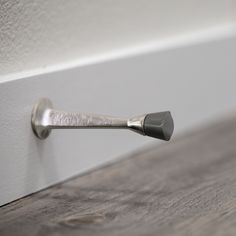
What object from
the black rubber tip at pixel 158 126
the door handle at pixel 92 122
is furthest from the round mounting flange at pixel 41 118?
the black rubber tip at pixel 158 126

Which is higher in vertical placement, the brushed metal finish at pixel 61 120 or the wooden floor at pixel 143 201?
the brushed metal finish at pixel 61 120

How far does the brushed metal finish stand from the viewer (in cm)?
46

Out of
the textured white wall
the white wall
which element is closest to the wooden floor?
the white wall

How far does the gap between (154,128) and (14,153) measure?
16cm

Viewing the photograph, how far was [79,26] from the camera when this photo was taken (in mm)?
572

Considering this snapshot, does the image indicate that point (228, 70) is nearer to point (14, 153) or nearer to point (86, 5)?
point (86, 5)

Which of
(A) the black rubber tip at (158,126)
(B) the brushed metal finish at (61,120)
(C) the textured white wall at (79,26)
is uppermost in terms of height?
(C) the textured white wall at (79,26)

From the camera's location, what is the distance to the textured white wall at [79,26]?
0.48m

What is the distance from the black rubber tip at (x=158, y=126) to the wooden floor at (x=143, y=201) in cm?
8

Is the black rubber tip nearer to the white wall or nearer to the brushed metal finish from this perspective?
the brushed metal finish

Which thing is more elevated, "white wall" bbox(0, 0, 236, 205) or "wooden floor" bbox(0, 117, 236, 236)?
"white wall" bbox(0, 0, 236, 205)

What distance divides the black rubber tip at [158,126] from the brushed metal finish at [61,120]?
1.0 inches

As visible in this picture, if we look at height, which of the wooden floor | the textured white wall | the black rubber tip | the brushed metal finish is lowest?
the wooden floor

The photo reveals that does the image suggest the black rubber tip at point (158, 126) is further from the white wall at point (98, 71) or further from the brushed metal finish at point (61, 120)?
the white wall at point (98, 71)
